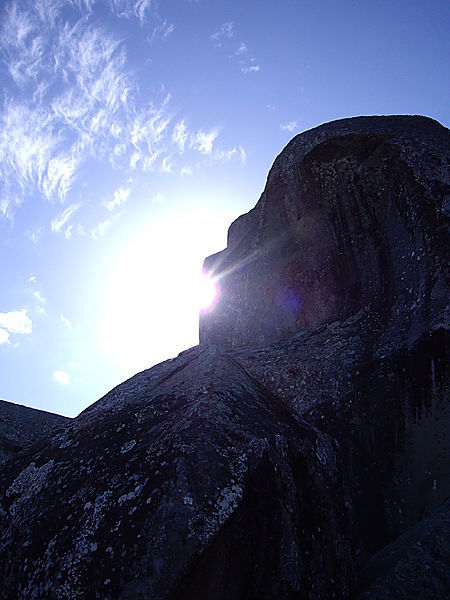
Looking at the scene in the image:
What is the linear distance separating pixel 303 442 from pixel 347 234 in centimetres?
657

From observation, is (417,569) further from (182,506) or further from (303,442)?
(182,506)

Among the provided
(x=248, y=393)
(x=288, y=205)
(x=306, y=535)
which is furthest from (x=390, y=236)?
(x=306, y=535)

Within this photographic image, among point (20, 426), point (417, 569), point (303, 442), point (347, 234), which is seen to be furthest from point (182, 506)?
point (347, 234)

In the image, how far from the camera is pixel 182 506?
348cm

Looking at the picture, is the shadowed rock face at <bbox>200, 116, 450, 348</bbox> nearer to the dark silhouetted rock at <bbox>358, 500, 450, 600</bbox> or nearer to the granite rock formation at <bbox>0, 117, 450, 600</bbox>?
the granite rock formation at <bbox>0, 117, 450, 600</bbox>

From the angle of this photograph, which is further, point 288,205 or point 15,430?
point 288,205

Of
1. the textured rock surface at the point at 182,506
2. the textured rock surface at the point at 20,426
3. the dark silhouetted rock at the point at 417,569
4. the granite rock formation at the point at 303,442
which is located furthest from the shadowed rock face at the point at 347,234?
the textured rock surface at the point at 20,426

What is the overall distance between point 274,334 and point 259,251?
2597 millimetres

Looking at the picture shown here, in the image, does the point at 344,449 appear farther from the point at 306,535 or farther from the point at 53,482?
the point at 53,482

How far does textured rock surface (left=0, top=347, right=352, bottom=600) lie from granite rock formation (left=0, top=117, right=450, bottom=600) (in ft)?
0.05

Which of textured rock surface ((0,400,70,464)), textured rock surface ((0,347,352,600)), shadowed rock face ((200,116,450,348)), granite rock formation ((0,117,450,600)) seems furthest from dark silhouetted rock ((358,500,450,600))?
textured rock surface ((0,400,70,464))

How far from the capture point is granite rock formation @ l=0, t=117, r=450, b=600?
11.5 ft

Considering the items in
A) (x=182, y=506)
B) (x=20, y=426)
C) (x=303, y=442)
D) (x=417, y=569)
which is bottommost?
(x=417, y=569)

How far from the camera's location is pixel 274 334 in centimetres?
1157
